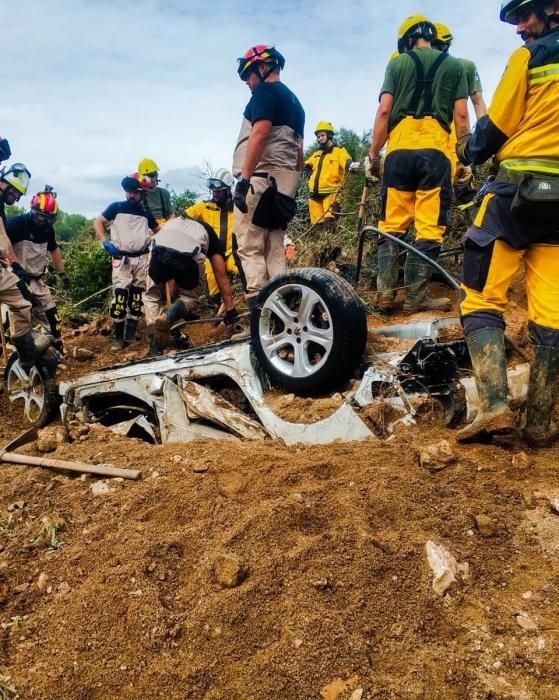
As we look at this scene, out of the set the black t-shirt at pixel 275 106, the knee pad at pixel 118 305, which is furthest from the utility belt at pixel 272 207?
the knee pad at pixel 118 305

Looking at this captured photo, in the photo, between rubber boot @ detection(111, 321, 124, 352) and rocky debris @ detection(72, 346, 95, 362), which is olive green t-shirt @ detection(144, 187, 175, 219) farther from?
rocky debris @ detection(72, 346, 95, 362)

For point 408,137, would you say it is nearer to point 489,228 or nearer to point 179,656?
point 489,228

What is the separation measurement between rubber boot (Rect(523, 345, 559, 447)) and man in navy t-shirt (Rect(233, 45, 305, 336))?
7.98 ft

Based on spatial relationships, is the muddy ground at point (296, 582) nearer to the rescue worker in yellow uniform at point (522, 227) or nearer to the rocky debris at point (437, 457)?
the rocky debris at point (437, 457)

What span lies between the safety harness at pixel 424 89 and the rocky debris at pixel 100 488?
11.0 ft

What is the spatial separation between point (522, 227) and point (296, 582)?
69.5 inches

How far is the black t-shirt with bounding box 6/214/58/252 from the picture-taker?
6.89 metres

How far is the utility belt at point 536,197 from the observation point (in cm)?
240

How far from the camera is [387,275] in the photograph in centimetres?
442

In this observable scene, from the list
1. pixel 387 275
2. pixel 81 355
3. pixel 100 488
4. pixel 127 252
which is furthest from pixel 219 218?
pixel 100 488

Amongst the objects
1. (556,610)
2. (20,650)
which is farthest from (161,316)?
(556,610)

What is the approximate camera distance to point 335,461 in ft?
8.28

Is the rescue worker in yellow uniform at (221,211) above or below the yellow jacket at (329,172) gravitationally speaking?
below

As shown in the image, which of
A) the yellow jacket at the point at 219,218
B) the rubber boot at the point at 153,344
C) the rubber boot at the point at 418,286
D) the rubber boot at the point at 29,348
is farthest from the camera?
the yellow jacket at the point at 219,218
